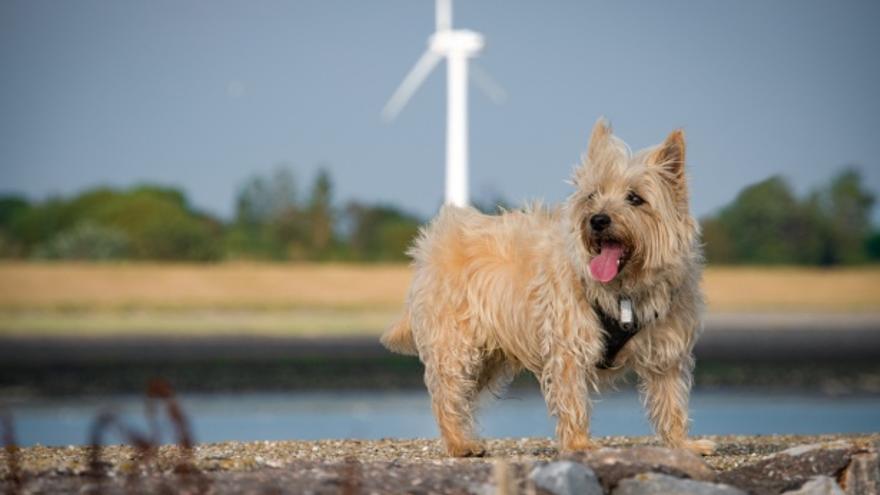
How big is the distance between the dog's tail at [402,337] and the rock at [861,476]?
3682 millimetres

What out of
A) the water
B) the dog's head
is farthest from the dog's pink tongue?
the water

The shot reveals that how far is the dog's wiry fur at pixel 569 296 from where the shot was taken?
9695mm

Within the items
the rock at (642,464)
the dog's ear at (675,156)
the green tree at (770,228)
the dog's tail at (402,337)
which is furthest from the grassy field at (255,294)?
the rock at (642,464)

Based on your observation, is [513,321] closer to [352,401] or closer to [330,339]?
[352,401]

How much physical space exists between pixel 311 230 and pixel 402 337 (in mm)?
80764

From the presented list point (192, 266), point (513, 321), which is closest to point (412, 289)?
point (513, 321)

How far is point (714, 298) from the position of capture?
74938 mm

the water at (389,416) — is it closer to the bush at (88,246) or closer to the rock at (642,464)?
the rock at (642,464)

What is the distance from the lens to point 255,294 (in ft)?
247

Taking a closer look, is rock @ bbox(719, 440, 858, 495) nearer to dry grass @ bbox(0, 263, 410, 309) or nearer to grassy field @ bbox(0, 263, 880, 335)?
grassy field @ bbox(0, 263, 880, 335)

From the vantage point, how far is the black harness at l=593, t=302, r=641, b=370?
9.98 metres

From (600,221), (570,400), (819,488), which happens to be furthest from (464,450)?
(819,488)

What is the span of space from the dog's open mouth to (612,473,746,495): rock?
1685mm

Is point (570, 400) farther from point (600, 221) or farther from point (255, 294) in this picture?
point (255, 294)
